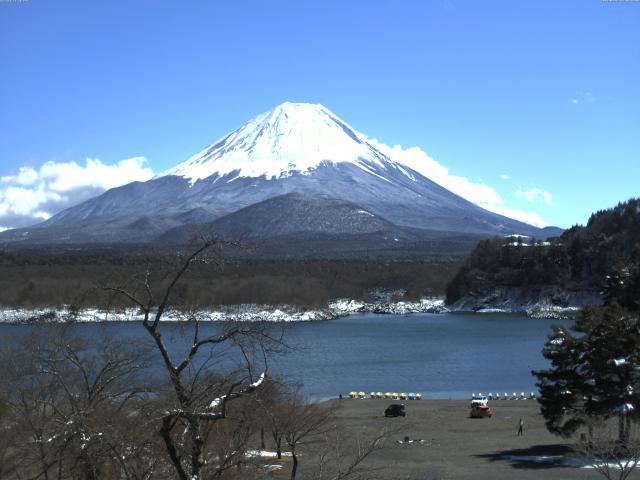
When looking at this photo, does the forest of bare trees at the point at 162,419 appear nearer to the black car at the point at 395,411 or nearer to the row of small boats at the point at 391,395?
the black car at the point at 395,411

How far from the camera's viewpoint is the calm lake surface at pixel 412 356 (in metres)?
32.9

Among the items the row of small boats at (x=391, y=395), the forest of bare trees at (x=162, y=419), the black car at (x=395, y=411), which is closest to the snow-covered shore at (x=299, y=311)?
the row of small boats at (x=391, y=395)

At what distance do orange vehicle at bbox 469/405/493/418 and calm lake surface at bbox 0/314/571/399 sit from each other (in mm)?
5608

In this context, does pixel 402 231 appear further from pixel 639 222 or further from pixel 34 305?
pixel 34 305

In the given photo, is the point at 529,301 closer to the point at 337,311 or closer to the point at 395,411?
the point at 337,311

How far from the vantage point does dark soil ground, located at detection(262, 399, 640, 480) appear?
1550 centimetres

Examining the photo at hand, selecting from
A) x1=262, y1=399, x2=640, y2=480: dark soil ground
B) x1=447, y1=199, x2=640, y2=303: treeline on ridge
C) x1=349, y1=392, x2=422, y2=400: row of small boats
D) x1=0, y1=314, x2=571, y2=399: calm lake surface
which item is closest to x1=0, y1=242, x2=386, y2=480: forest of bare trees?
x1=262, y1=399, x2=640, y2=480: dark soil ground

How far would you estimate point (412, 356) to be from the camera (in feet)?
144

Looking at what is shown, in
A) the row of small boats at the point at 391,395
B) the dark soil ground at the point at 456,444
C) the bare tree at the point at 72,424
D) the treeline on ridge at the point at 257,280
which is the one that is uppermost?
the treeline on ridge at the point at 257,280

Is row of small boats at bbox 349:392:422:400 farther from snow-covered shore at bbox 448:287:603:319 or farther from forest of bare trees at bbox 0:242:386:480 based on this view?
snow-covered shore at bbox 448:287:603:319

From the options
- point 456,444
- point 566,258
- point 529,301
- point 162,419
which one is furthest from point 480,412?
point 566,258

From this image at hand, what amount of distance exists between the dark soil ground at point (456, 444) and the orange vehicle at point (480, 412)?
0.75 ft

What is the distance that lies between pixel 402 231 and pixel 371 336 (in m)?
135

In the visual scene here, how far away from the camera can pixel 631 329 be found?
17.2 m
